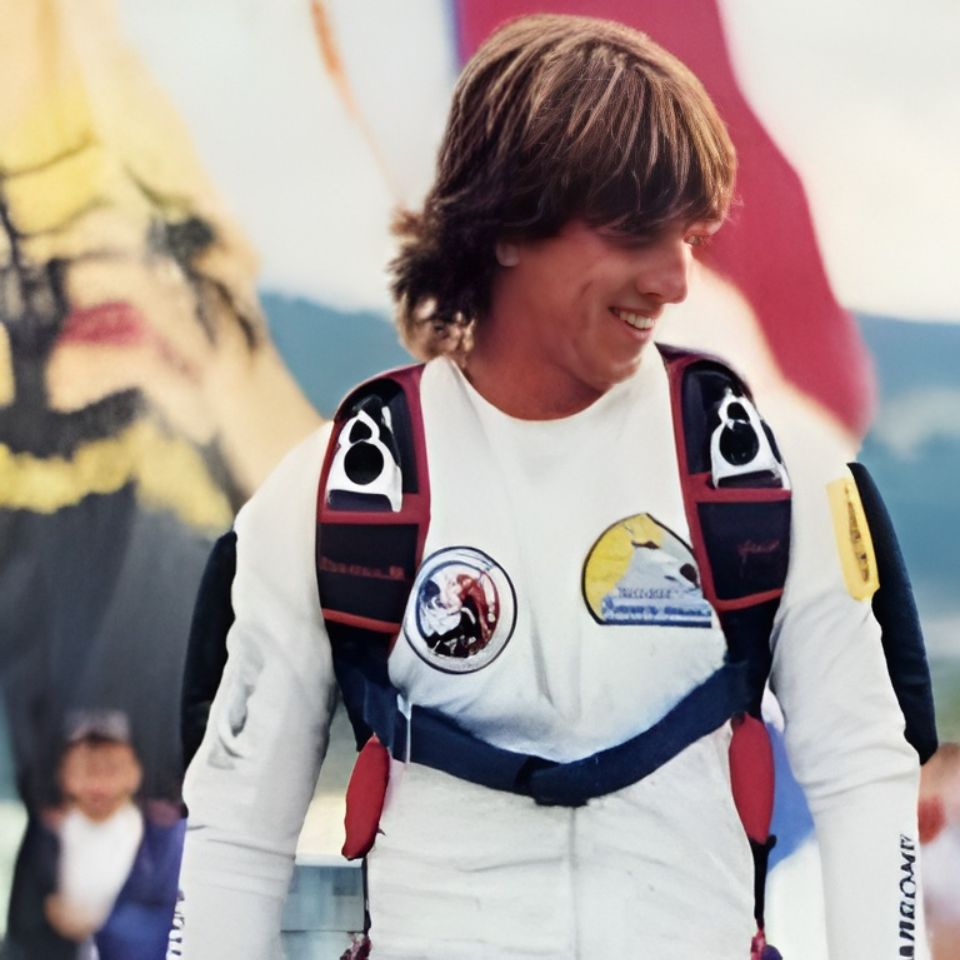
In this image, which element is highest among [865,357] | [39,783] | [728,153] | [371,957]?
[728,153]

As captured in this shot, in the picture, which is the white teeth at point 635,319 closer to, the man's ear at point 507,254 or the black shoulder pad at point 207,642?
the man's ear at point 507,254

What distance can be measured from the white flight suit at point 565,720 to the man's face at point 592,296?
0.04 m

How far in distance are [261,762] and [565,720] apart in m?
0.34

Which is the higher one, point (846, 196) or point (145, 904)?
point (846, 196)

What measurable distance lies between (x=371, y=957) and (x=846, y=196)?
1.05 meters

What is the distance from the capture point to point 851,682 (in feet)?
4.95

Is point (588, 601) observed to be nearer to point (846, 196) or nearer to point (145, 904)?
point (846, 196)

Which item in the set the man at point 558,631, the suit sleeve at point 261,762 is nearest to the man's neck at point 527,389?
the man at point 558,631

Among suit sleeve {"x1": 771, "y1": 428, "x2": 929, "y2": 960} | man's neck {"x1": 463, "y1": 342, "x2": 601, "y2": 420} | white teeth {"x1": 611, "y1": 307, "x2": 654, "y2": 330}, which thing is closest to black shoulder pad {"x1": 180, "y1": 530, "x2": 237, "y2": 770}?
man's neck {"x1": 463, "y1": 342, "x2": 601, "y2": 420}

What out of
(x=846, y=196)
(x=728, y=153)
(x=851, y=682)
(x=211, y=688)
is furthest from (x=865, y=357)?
(x=211, y=688)

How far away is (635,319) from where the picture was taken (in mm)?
1575

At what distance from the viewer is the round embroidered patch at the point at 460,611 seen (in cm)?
150

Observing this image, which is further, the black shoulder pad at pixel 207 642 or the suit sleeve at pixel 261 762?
the black shoulder pad at pixel 207 642

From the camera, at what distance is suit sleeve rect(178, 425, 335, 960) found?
156 centimetres
